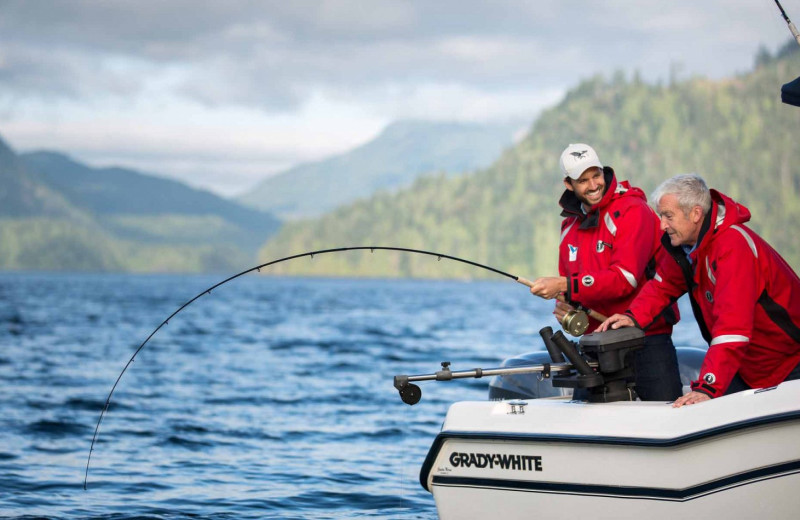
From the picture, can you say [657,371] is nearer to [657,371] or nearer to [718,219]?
[657,371]

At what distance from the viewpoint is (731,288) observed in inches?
172

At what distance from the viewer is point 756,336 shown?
4594 mm

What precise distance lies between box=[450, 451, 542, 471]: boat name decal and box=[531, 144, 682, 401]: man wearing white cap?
0.68 m

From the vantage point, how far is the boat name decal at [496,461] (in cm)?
478

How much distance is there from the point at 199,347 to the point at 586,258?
21.4 metres

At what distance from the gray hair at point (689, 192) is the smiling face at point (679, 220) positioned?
0.01 meters

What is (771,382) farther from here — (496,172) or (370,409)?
(496,172)

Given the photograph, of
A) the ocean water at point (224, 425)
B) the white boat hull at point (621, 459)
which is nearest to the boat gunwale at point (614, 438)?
the white boat hull at point (621, 459)

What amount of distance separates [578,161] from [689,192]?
666mm

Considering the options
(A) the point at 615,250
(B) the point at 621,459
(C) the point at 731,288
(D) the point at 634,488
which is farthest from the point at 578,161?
(D) the point at 634,488

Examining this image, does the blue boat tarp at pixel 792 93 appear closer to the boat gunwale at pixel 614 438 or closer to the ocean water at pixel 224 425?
the boat gunwale at pixel 614 438

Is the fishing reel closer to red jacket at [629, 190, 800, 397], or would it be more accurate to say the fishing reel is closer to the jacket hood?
red jacket at [629, 190, 800, 397]

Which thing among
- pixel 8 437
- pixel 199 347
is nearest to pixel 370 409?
pixel 8 437

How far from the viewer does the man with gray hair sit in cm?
438
